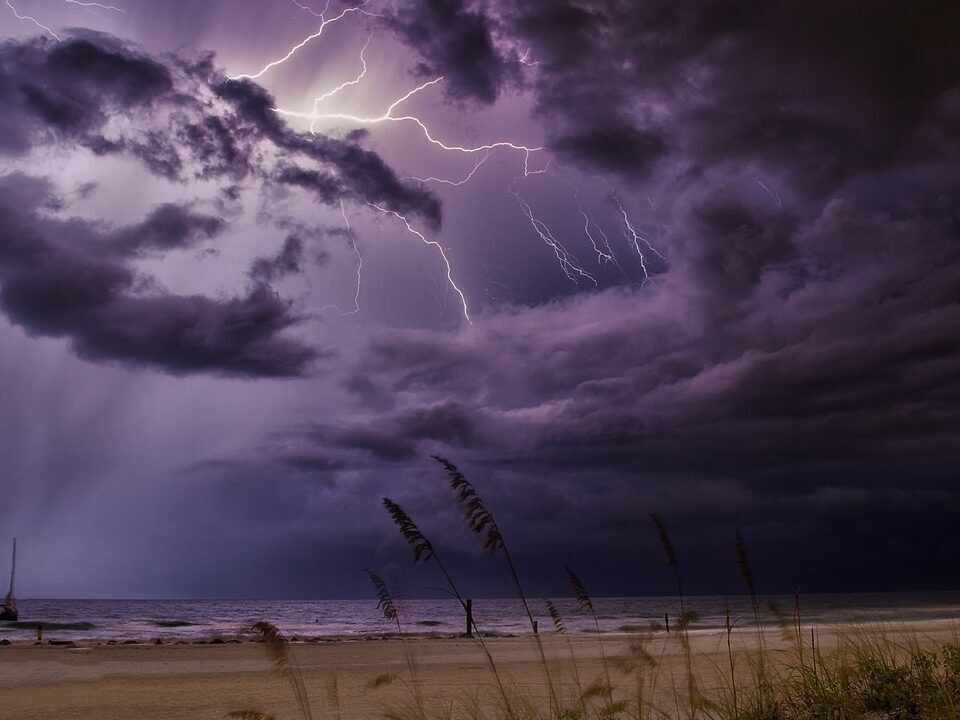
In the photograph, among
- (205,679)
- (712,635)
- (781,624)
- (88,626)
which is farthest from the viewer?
(88,626)

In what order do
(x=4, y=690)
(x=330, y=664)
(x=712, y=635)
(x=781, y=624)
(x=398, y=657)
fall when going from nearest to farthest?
1. (x=781, y=624)
2. (x=4, y=690)
3. (x=330, y=664)
4. (x=398, y=657)
5. (x=712, y=635)

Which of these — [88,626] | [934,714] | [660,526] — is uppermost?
[660,526]

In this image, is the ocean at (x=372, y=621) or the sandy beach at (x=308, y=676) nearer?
the sandy beach at (x=308, y=676)

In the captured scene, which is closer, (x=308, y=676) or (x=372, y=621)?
(x=308, y=676)

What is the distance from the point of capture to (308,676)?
1762 centimetres

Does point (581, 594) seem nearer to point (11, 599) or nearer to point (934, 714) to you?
point (934, 714)

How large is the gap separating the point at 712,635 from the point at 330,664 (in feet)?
45.5

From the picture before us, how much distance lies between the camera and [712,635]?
28.5m

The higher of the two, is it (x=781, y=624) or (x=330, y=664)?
(x=781, y=624)

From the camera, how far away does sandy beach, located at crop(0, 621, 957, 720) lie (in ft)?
37.9

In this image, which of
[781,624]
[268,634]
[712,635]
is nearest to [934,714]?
[781,624]

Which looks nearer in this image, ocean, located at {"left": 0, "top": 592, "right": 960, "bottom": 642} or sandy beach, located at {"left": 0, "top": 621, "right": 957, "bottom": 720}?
sandy beach, located at {"left": 0, "top": 621, "right": 957, "bottom": 720}

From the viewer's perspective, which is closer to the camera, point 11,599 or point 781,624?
point 781,624

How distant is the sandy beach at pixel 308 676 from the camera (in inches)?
455
